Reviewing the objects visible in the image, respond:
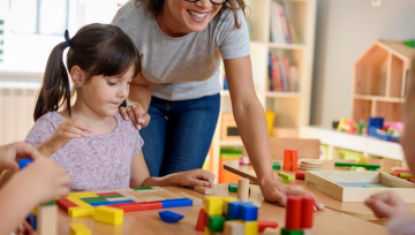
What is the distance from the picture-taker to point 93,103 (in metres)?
1.31

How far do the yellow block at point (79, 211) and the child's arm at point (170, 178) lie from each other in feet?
1.20

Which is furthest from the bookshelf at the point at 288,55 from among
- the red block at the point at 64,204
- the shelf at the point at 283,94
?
the red block at the point at 64,204

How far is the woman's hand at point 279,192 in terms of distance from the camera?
0.98m

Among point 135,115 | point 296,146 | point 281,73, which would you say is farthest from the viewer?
point 281,73

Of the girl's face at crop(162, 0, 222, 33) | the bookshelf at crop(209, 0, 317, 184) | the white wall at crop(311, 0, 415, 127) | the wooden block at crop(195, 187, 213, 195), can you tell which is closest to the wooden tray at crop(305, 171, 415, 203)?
the wooden block at crop(195, 187, 213, 195)

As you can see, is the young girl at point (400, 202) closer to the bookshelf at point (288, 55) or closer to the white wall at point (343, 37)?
the white wall at point (343, 37)

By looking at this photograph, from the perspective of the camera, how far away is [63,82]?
4.38 feet

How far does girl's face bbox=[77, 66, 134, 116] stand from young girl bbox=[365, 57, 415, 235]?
85cm

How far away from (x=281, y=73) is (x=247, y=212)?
2.98 m

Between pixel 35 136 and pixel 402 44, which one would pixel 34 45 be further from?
pixel 402 44

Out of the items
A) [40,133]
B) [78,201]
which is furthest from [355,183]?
[40,133]

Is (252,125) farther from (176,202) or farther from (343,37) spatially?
(343,37)

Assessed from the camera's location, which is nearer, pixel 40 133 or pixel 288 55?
pixel 40 133

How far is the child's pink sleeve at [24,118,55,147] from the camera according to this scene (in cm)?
120
